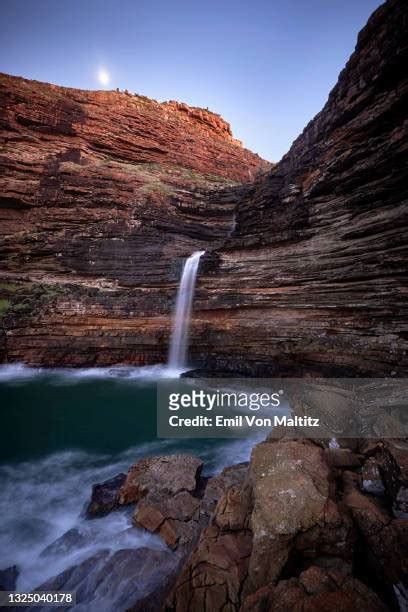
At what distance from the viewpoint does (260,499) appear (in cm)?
366

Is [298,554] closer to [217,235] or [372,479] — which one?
[372,479]

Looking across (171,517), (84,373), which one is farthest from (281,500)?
(84,373)

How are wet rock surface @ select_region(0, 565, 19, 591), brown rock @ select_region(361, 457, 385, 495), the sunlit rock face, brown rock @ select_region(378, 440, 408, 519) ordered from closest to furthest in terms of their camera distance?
brown rock @ select_region(378, 440, 408, 519) < brown rock @ select_region(361, 457, 385, 495) < wet rock surface @ select_region(0, 565, 19, 591) < the sunlit rock face

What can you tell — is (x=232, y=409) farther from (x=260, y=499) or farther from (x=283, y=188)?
(x=283, y=188)

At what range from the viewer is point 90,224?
1941 centimetres

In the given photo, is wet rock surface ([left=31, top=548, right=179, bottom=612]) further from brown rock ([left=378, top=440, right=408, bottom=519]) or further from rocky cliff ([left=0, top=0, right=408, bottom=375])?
rocky cliff ([left=0, top=0, right=408, bottom=375])

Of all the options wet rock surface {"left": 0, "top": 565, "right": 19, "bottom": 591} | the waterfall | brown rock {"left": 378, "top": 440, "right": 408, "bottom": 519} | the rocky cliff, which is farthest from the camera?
the waterfall

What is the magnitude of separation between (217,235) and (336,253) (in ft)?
33.6

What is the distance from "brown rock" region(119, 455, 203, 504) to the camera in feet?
18.4

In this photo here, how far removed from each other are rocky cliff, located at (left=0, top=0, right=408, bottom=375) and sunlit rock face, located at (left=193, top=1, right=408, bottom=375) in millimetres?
57

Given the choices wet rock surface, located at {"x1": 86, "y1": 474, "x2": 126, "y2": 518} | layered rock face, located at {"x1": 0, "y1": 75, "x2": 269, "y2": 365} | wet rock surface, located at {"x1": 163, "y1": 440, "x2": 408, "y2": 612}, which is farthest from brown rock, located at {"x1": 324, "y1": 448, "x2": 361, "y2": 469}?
layered rock face, located at {"x1": 0, "y1": 75, "x2": 269, "y2": 365}

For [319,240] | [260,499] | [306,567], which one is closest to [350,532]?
[306,567]

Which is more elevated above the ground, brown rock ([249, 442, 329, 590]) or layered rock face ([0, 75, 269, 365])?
layered rock face ([0, 75, 269, 365])

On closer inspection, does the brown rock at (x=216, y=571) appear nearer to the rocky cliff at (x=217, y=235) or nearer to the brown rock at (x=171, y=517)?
the brown rock at (x=171, y=517)
